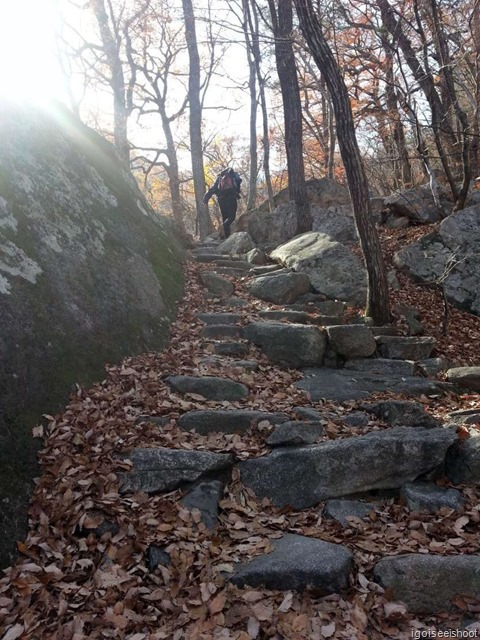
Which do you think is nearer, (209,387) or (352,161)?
(209,387)

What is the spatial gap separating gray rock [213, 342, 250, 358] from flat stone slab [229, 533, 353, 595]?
3.70 metres

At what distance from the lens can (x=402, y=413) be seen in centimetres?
551

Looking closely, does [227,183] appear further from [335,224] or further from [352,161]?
[352,161]

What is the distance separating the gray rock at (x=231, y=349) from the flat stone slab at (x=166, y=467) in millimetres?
2737

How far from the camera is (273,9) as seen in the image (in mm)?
13914

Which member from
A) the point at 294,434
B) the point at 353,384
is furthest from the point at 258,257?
the point at 294,434

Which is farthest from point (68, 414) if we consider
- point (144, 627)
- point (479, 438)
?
point (479, 438)

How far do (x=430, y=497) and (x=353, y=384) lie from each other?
249 centimetres

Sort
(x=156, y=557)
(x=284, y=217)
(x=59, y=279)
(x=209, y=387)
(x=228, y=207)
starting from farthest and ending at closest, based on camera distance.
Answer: (x=228, y=207) → (x=284, y=217) → (x=209, y=387) → (x=59, y=279) → (x=156, y=557)

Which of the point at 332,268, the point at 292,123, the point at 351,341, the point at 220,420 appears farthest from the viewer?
the point at 292,123

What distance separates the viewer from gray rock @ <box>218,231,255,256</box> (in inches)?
508

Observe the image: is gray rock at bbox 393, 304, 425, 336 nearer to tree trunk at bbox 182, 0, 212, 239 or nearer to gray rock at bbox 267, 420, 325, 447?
gray rock at bbox 267, 420, 325, 447

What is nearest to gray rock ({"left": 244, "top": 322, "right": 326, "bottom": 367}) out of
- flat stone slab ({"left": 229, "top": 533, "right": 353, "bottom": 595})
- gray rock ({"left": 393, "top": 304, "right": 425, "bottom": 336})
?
gray rock ({"left": 393, "top": 304, "right": 425, "bottom": 336})

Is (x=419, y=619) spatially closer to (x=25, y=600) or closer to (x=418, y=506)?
(x=418, y=506)
